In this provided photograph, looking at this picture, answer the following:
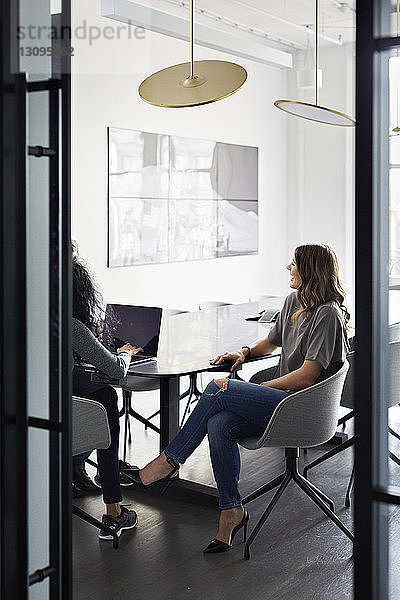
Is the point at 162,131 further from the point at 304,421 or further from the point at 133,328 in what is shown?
the point at 304,421

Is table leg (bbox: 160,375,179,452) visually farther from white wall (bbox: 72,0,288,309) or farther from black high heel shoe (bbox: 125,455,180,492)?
white wall (bbox: 72,0,288,309)

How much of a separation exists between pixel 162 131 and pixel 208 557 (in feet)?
15.2

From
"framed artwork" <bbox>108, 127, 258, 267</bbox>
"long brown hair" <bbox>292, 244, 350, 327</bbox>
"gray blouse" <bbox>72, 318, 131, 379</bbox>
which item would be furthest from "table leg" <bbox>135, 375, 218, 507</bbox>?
"framed artwork" <bbox>108, 127, 258, 267</bbox>

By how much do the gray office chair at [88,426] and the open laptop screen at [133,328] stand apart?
0.62 meters

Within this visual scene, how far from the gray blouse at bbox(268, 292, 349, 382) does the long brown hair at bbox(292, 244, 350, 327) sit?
0.04m

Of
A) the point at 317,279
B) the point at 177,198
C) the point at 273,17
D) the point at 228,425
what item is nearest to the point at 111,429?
the point at 228,425

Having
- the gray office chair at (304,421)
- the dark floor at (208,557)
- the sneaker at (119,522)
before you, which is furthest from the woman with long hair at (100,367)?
the gray office chair at (304,421)

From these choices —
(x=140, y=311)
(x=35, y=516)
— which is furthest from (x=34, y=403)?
(x=140, y=311)

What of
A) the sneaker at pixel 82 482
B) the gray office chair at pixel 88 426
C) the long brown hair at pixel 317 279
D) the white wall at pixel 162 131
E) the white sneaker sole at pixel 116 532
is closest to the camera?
the gray office chair at pixel 88 426

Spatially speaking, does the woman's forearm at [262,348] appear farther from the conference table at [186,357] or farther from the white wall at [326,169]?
the white wall at [326,169]

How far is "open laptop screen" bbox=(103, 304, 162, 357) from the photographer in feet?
13.1

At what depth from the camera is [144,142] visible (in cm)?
695

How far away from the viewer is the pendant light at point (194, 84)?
373 cm

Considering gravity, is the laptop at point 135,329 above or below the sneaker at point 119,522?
above
